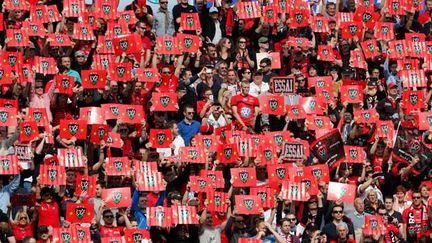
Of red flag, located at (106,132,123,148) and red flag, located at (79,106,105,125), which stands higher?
red flag, located at (79,106,105,125)

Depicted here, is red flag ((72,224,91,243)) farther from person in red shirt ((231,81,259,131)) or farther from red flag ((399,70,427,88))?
red flag ((399,70,427,88))

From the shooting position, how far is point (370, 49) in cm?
2711

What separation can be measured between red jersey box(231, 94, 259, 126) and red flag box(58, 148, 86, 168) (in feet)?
8.09

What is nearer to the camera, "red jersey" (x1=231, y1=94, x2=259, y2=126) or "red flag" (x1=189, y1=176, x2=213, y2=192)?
"red flag" (x1=189, y1=176, x2=213, y2=192)

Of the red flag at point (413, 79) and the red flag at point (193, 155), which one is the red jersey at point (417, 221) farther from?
the red flag at point (413, 79)

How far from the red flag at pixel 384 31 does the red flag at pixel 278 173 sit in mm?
4148

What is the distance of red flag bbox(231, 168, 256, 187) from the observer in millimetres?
23625

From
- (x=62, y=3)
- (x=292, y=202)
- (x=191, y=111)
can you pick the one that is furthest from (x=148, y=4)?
(x=292, y=202)

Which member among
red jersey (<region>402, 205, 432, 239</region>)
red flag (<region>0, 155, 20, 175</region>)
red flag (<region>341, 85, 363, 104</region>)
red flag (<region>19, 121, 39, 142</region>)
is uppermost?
red flag (<region>19, 121, 39, 142</region>)

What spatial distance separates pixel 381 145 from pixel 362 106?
2.86ft

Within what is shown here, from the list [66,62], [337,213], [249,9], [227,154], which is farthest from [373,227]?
[249,9]

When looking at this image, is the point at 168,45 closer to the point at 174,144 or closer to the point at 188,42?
the point at 188,42

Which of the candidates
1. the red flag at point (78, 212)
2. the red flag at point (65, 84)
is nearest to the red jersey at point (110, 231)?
the red flag at point (78, 212)

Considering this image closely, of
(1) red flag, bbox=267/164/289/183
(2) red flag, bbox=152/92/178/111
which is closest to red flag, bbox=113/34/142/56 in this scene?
(2) red flag, bbox=152/92/178/111
